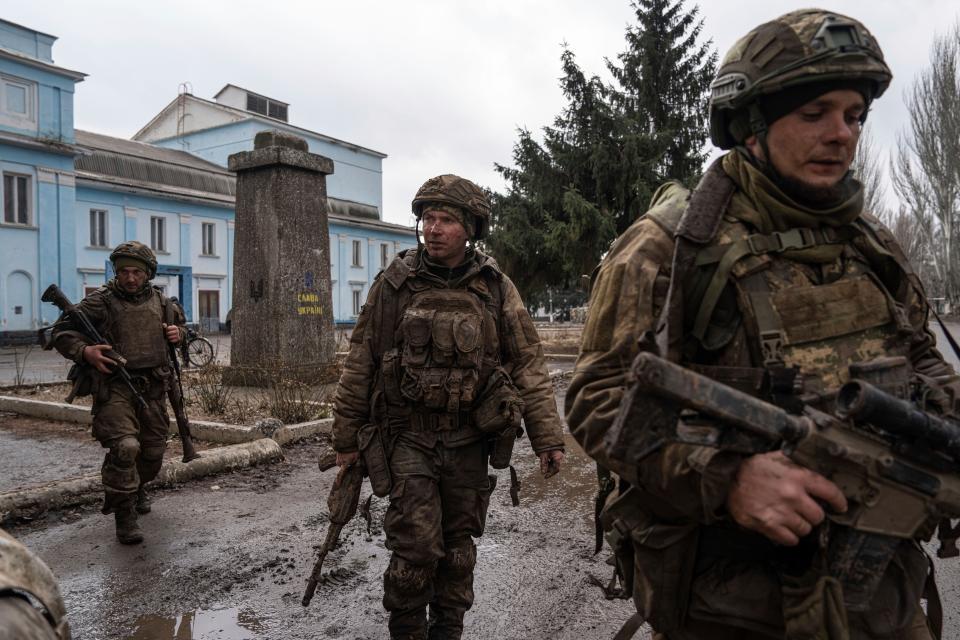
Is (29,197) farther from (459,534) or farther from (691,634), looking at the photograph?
(691,634)

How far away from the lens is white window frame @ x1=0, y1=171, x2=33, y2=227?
23.1 metres

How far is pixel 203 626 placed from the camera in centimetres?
337

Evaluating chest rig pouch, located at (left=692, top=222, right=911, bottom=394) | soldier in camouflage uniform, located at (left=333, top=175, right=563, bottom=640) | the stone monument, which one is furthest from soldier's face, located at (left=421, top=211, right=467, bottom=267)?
the stone monument

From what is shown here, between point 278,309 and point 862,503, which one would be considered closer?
point 862,503

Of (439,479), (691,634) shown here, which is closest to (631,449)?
(691,634)

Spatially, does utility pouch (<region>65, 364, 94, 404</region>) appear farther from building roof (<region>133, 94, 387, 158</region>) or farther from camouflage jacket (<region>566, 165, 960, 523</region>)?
building roof (<region>133, 94, 387, 158</region>)

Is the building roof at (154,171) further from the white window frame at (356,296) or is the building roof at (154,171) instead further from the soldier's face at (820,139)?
the soldier's face at (820,139)

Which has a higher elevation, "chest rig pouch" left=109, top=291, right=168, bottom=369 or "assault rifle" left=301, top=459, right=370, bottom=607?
"chest rig pouch" left=109, top=291, right=168, bottom=369

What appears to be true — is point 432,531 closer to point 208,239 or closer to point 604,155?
point 604,155

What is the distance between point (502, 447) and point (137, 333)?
3.22 m

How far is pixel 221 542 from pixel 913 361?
4.03m

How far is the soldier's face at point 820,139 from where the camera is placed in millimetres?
1731

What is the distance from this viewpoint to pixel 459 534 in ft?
10.8

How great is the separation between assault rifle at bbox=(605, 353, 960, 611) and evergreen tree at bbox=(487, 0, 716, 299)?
17.7 meters
